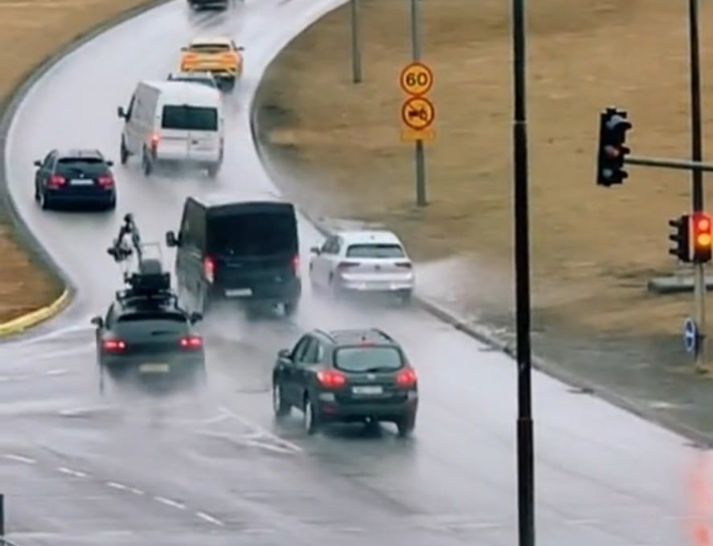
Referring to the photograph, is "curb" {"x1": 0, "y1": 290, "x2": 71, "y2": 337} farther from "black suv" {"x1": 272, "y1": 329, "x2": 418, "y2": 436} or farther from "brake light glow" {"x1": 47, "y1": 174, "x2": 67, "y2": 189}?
"black suv" {"x1": 272, "y1": 329, "x2": 418, "y2": 436}

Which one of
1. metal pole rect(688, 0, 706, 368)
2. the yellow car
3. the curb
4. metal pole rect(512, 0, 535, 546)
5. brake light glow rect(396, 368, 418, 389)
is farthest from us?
the yellow car

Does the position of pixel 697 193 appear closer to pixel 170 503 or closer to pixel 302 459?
pixel 302 459

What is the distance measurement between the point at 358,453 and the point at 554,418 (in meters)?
4.35

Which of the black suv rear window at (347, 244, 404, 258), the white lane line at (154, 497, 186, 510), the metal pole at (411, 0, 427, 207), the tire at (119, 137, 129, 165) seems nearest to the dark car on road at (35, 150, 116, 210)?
the tire at (119, 137, 129, 165)

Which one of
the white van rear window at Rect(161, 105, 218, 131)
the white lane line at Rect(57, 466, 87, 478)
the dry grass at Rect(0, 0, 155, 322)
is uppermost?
the dry grass at Rect(0, 0, 155, 322)

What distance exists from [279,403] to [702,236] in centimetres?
749

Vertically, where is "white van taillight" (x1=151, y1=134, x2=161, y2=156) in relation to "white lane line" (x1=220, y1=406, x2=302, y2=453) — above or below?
above

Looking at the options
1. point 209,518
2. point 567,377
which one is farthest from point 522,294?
point 567,377

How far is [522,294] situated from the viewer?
27.0 metres

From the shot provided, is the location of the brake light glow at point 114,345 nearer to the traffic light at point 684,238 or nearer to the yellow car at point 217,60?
the traffic light at point 684,238

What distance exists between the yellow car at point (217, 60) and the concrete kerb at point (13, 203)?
16.6ft

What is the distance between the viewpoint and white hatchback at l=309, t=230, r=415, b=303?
172ft

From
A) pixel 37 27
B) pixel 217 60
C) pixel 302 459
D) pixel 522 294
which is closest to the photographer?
pixel 522 294

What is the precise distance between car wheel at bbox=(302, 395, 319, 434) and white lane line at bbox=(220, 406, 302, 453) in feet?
1.71
